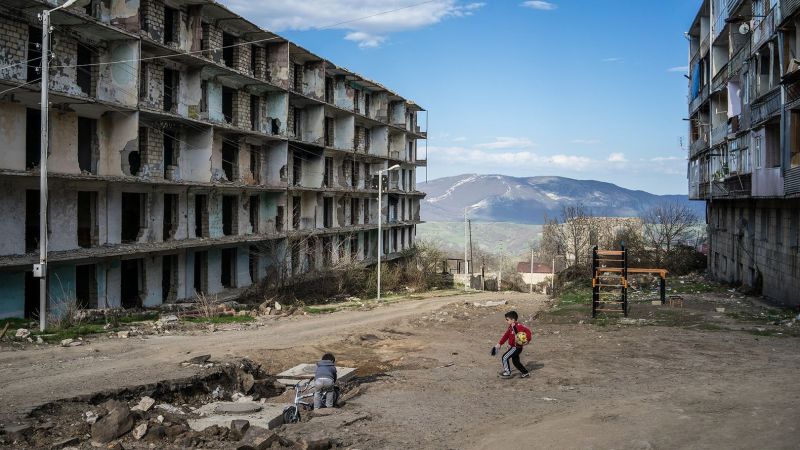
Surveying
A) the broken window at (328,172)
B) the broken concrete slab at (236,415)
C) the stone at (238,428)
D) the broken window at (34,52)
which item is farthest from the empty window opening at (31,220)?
the broken window at (328,172)

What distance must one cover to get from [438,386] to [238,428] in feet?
16.6

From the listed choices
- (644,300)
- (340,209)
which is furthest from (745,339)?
(340,209)

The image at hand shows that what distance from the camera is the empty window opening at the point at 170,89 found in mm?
28109

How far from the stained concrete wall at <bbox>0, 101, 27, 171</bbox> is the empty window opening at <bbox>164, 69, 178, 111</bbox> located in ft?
24.3

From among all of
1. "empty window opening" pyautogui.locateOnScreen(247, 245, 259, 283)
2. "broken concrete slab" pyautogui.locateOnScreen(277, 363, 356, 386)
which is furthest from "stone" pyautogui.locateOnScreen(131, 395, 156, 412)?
"empty window opening" pyautogui.locateOnScreen(247, 245, 259, 283)

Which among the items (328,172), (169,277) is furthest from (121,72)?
(328,172)

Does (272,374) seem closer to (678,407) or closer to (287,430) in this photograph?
(287,430)

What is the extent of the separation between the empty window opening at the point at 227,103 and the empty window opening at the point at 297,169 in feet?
26.5

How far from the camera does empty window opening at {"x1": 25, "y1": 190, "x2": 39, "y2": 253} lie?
2169cm

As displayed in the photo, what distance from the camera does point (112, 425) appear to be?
999 centimetres

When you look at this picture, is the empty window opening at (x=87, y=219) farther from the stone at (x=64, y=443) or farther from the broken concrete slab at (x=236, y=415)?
the stone at (x=64, y=443)

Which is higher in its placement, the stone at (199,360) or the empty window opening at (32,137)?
the empty window opening at (32,137)

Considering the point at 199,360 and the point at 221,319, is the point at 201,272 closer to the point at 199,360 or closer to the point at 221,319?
the point at 221,319

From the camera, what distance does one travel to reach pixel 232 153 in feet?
112
